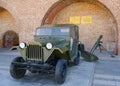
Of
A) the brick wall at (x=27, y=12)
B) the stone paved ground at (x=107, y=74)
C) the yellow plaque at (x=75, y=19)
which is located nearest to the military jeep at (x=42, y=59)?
the stone paved ground at (x=107, y=74)

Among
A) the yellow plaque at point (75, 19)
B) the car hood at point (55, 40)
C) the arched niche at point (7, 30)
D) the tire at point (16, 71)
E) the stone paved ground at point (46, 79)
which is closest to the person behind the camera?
the stone paved ground at point (46, 79)

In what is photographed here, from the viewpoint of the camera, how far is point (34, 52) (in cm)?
668

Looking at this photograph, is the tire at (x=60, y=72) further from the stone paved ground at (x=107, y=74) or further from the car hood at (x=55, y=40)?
the stone paved ground at (x=107, y=74)

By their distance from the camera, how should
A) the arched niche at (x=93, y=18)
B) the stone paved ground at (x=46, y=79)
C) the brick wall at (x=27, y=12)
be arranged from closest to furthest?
the stone paved ground at (x=46, y=79)
the brick wall at (x=27, y=12)
the arched niche at (x=93, y=18)

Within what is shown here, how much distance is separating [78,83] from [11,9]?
29.8 ft

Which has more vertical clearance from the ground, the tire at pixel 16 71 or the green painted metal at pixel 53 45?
the green painted metal at pixel 53 45

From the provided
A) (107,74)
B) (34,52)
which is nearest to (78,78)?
(107,74)

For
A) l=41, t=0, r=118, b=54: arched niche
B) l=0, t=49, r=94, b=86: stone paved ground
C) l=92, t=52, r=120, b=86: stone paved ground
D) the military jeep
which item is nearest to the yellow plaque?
l=41, t=0, r=118, b=54: arched niche

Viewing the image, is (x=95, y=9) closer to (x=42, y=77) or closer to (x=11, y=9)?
(x=11, y=9)

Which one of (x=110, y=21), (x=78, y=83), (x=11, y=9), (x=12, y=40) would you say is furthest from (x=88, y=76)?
(x=12, y=40)

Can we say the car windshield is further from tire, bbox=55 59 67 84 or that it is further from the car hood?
tire, bbox=55 59 67 84

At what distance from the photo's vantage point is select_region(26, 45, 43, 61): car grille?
661cm

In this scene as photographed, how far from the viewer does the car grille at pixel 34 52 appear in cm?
661

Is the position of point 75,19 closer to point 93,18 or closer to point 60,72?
point 93,18
